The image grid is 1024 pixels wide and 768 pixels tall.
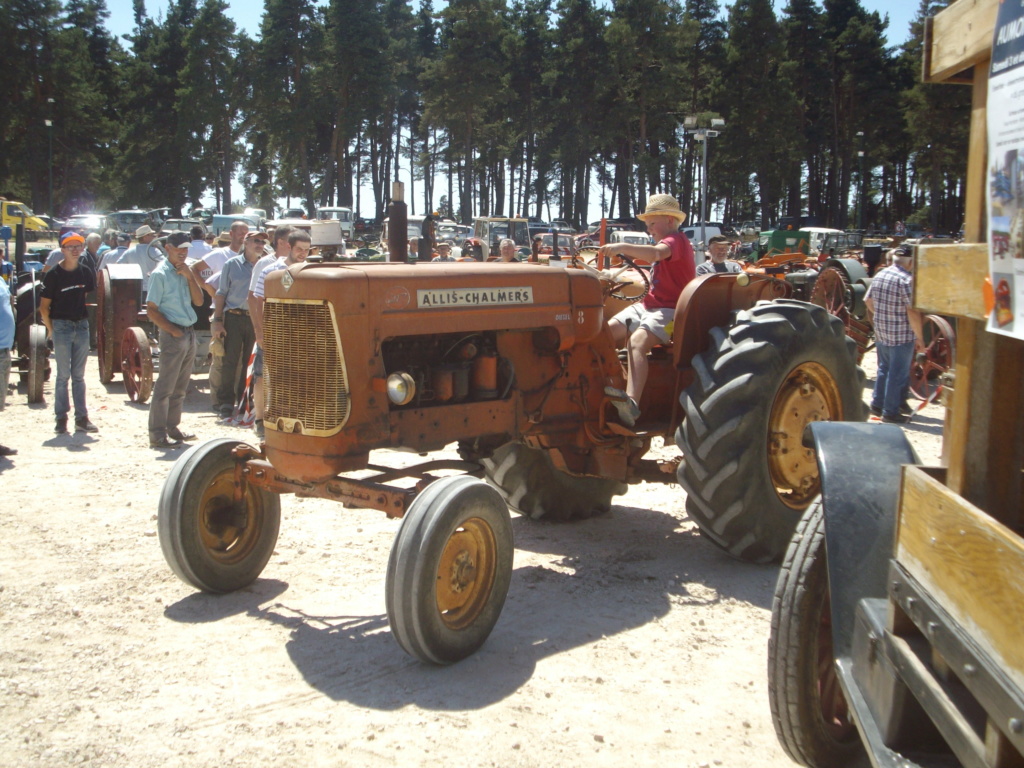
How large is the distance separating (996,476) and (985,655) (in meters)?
0.45

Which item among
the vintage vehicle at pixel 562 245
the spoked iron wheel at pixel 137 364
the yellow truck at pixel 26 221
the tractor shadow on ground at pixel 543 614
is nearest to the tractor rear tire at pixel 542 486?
the tractor shadow on ground at pixel 543 614

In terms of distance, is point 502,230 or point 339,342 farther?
point 502,230

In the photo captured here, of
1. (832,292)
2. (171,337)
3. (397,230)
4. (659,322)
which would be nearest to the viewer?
(397,230)

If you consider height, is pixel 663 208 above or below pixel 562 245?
below

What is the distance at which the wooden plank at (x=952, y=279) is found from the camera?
1.93 metres

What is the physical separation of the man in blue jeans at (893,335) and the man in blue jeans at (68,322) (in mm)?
7650

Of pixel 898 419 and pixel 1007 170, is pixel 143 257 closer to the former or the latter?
pixel 898 419

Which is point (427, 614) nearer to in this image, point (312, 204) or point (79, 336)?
A: point (79, 336)

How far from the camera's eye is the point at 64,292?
8203mm

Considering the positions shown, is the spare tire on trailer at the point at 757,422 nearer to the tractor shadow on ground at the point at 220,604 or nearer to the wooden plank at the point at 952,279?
the tractor shadow on ground at the point at 220,604

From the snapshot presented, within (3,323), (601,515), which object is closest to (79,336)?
(3,323)

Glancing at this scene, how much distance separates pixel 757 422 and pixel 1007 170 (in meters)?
3.10

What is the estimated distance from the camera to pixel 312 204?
161 ft

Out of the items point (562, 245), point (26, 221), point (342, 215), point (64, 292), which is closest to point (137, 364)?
point (64, 292)
